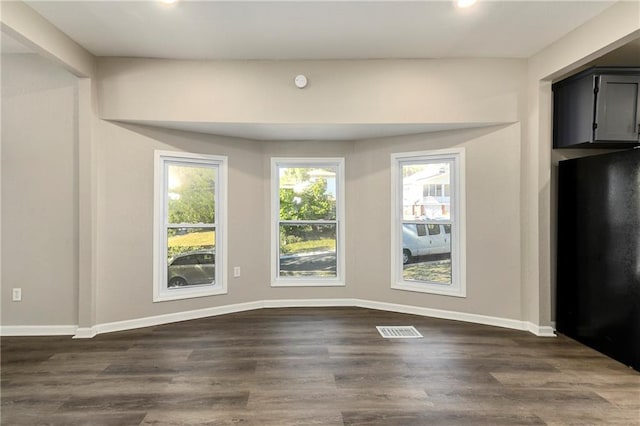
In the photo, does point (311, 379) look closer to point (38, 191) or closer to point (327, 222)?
point (327, 222)

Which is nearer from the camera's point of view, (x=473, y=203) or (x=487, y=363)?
(x=487, y=363)

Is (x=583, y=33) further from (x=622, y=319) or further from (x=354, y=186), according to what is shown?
(x=354, y=186)

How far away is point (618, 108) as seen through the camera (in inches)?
124

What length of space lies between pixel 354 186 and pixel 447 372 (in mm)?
2601

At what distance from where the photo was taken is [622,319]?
2.93m

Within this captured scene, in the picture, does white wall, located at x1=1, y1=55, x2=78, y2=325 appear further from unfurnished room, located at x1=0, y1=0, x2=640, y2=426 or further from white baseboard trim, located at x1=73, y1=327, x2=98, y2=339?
white baseboard trim, located at x1=73, y1=327, x2=98, y2=339

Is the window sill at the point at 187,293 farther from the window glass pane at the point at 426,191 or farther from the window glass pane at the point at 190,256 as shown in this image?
the window glass pane at the point at 426,191

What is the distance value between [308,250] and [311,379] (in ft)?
7.59

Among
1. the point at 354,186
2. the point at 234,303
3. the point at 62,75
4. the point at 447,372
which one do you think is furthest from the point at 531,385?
the point at 62,75

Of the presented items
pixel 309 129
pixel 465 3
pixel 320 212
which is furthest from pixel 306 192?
pixel 465 3

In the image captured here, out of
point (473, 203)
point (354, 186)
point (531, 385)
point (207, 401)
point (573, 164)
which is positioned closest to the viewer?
point (207, 401)

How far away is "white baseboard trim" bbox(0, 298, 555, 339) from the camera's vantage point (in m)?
3.64

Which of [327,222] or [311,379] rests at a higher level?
[327,222]

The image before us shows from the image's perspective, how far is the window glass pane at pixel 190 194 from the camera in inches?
166
